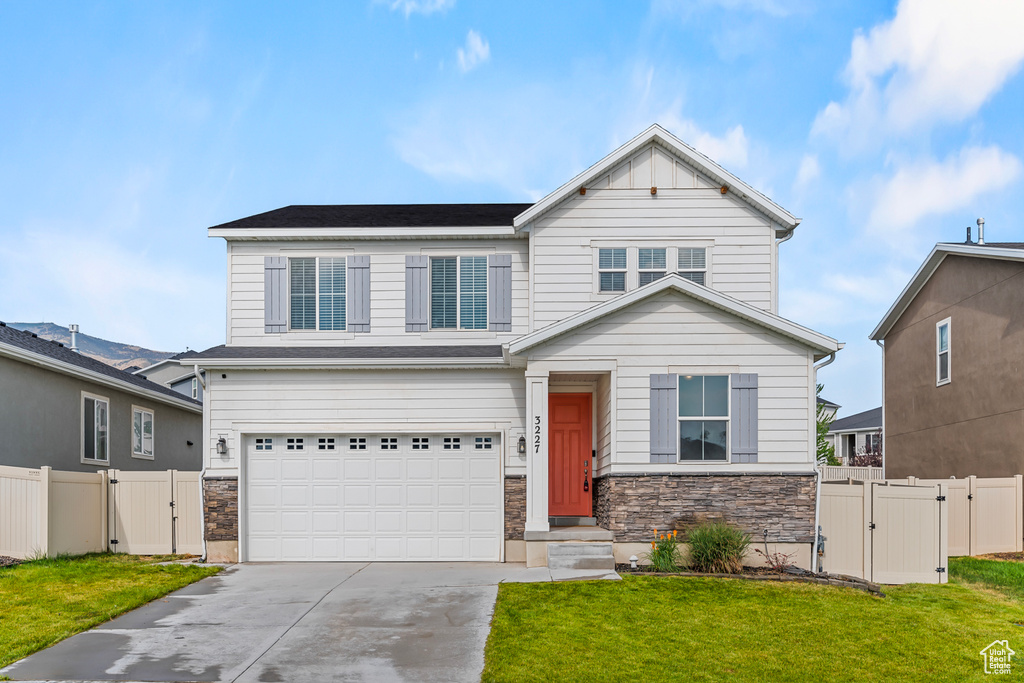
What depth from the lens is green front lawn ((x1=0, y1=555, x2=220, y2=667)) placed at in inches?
354

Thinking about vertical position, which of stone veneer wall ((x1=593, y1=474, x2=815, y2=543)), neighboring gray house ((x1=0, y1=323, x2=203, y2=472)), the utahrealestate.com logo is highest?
neighboring gray house ((x1=0, y1=323, x2=203, y2=472))

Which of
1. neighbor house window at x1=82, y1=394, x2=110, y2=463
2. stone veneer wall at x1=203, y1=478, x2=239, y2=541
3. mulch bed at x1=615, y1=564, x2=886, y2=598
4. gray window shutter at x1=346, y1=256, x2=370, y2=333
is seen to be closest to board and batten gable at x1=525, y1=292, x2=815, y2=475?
mulch bed at x1=615, y1=564, x2=886, y2=598

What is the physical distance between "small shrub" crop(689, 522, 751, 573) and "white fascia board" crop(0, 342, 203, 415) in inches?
501

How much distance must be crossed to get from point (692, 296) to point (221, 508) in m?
8.81

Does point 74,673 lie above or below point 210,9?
below

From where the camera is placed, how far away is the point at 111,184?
25.8 m

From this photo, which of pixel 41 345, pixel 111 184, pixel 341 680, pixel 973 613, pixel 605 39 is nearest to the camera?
pixel 341 680

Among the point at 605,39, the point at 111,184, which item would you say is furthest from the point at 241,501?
the point at 111,184

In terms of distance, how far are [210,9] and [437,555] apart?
1172 centimetres

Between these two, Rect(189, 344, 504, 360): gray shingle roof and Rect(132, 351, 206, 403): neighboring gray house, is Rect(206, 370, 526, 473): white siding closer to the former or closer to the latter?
Rect(189, 344, 504, 360): gray shingle roof

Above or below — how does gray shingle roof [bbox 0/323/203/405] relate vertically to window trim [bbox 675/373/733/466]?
above

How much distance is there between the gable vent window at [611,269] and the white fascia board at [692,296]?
2.04 meters

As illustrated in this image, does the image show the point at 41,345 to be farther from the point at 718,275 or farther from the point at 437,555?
the point at 718,275

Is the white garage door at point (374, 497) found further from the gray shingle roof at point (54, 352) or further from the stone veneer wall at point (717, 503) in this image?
the gray shingle roof at point (54, 352)
